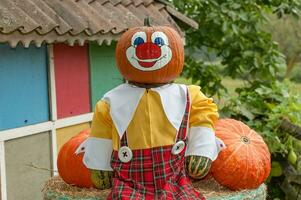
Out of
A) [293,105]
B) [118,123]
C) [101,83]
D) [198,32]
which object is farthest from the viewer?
[198,32]

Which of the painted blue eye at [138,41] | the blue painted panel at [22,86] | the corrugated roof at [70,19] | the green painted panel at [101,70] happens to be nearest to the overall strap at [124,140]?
the painted blue eye at [138,41]

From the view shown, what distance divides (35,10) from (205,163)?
1417 millimetres

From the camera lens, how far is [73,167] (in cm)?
303

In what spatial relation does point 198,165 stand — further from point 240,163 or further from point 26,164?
Result: point 26,164

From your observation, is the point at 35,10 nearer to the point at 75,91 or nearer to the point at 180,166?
the point at 75,91

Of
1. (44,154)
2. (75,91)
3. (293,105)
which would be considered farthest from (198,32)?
(44,154)

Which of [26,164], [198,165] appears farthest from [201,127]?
[26,164]

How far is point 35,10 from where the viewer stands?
132 inches

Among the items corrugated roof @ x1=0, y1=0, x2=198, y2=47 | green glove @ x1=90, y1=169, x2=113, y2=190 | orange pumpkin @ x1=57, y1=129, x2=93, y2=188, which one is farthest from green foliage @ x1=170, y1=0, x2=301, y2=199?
green glove @ x1=90, y1=169, x2=113, y2=190

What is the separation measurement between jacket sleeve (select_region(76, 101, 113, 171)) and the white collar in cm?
5

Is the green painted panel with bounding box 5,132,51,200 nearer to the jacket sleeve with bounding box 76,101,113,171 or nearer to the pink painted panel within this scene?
the pink painted panel

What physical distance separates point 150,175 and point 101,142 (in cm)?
29

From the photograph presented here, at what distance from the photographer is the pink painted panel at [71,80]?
13.2 ft

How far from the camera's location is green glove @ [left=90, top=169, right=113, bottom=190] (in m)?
2.76
